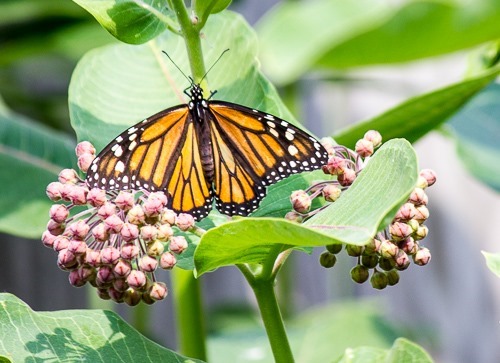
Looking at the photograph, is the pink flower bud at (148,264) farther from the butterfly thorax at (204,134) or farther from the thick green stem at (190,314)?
the thick green stem at (190,314)

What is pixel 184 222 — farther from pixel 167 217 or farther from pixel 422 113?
pixel 422 113

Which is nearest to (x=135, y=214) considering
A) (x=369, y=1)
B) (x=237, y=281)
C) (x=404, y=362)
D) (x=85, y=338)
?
(x=85, y=338)

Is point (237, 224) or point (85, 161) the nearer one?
point (237, 224)

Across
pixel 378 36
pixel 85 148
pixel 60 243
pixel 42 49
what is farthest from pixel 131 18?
pixel 42 49

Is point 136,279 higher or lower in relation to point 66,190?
lower

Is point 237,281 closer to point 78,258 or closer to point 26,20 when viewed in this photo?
point 26,20

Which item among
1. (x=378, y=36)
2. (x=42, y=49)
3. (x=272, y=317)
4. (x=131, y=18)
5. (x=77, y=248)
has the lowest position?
(x=272, y=317)

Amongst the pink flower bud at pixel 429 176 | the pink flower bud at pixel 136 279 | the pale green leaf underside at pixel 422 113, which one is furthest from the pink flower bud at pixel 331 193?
the pale green leaf underside at pixel 422 113
